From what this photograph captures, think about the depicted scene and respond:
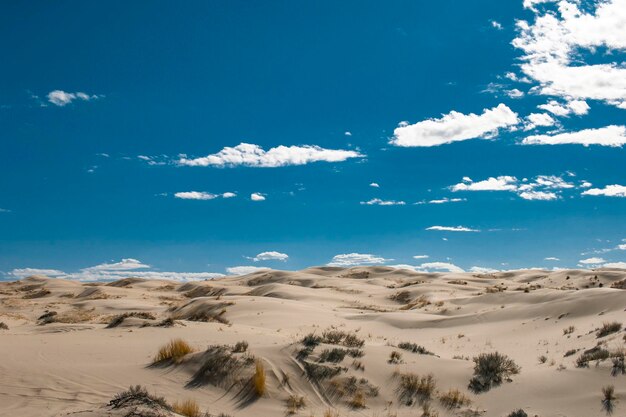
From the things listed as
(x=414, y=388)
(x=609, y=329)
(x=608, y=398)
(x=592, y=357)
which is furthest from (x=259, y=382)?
(x=609, y=329)

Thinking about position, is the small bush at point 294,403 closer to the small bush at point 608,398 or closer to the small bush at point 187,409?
the small bush at point 187,409

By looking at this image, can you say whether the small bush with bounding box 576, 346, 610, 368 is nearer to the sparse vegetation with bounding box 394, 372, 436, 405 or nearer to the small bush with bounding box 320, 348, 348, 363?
the sparse vegetation with bounding box 394, 372, 436, 405

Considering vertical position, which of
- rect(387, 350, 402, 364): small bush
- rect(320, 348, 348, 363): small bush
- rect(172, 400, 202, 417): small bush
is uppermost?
rect(320, 348, 348, 363): small bush

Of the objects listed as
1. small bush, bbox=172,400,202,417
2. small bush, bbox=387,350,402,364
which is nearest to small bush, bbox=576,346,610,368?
small bush, bbox=387,350,402,364

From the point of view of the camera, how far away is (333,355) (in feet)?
36.4

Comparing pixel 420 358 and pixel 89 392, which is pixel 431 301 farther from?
pixel 89 392

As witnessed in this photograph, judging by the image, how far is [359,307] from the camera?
32.8 m

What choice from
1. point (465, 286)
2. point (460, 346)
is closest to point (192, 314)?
point (460, 346)

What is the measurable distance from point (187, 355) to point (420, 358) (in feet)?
A: 16.4

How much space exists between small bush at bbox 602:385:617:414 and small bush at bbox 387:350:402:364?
3.78 meters

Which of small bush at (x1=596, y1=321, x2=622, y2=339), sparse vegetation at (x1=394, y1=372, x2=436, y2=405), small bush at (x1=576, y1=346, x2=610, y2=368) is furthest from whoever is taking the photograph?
small bush at (x1=596, y1=321, x2=622, y2=339)

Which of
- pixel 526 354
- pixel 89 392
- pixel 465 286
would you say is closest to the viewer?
pixel 89 392

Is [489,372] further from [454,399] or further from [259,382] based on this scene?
[259,382]

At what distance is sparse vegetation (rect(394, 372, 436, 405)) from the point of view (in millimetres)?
9663
